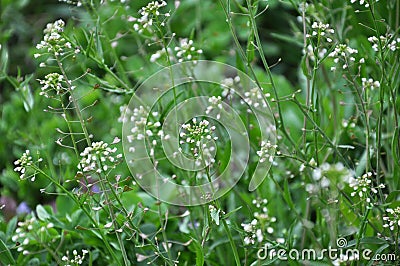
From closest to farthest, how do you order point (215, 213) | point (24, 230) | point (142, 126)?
point (215, 213) → point (24, 230) → point (142, 126)

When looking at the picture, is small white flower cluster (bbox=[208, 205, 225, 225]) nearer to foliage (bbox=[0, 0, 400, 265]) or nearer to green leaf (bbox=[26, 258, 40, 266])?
foliage (bbox=[0, 0, 400, 265])

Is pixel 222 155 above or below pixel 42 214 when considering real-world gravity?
above

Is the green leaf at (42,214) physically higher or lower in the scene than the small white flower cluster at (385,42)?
lower

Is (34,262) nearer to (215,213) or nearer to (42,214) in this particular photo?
(42,214)

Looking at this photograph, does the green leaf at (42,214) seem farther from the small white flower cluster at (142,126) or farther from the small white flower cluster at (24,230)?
the small white flower cluster at (142,126)

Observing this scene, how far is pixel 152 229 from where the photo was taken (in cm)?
124

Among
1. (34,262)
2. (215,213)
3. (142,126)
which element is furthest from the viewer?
(34,262)

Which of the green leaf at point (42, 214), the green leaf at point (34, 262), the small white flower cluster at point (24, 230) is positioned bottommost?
the green leaf at point (34, 262)

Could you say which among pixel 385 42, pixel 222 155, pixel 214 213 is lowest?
pixel 222 155

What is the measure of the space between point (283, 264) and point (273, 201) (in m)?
0.19

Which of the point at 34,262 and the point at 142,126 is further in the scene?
the point at 34,262

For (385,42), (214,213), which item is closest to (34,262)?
(214,213)

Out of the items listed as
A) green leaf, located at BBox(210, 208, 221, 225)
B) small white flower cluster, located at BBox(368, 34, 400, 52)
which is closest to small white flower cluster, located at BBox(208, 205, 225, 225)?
green leaf, located at BBox(210, 208, 221, 225)

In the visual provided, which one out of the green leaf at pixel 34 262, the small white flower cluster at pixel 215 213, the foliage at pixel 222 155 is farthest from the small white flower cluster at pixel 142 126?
the green leaf at pixel 34 262
